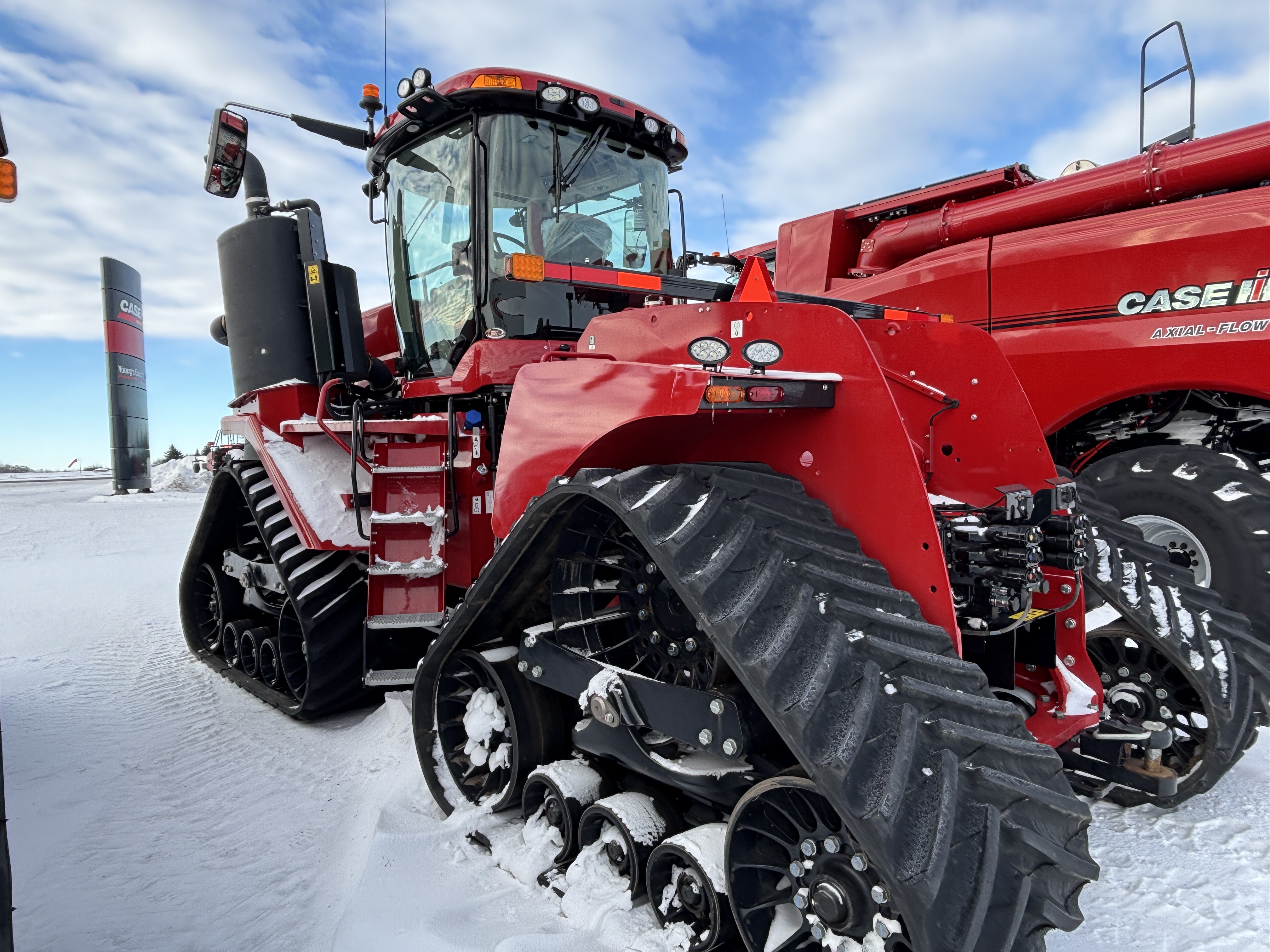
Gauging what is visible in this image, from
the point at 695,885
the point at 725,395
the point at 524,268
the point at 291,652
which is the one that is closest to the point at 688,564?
the point at 725,395

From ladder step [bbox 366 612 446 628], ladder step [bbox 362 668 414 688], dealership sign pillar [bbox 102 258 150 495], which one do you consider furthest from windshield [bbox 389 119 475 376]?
dealership sign pillar [bbox 102 258 150 495]

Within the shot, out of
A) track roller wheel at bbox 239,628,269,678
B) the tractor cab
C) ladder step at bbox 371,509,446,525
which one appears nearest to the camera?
ladder step at bbox 371,509,446,525

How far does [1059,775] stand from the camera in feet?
5.94

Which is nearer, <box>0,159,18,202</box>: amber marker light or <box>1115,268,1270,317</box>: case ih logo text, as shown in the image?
<box>0,159,18,202</box>: amber marker light

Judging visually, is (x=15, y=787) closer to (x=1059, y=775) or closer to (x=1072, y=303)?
(x=1059, y=775)

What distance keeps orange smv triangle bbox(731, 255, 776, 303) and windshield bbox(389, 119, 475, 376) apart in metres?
1.74

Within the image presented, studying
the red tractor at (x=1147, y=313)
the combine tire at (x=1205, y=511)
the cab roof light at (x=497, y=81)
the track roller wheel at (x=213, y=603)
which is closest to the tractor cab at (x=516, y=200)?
the cab roof light at (x=497, y=81)

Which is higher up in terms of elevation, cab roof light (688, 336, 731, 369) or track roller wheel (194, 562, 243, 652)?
cab roof light (688, 336, 731, 369)

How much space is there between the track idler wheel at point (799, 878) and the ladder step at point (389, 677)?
6.22ft

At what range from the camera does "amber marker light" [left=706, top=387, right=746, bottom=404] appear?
74.7 inches

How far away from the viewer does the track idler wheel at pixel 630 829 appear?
2.27 meters

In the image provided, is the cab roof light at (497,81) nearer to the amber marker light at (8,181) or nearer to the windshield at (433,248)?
the windshield at (433,248)

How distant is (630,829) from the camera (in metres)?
2.27

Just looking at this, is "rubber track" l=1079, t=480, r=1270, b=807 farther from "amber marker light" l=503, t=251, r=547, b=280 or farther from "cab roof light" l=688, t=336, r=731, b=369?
"amber marker light" l=503, t=251, r=547, b=280
